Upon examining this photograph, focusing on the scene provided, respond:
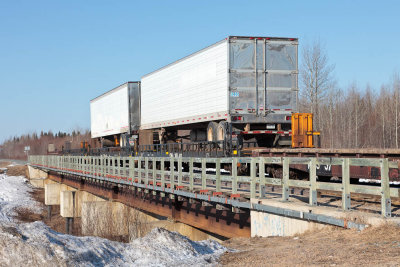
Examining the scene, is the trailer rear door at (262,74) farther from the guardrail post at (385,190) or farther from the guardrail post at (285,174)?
the guardrail post at (385,190)

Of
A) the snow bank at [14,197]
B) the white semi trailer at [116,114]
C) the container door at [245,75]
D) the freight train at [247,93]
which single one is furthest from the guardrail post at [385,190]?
the snow bank at [14,197]

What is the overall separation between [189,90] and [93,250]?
53.3ft

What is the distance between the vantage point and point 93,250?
753 cm

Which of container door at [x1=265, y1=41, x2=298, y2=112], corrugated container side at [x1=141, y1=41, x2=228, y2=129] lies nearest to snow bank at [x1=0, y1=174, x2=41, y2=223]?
corrugated container side at [x1=141, y1=41, x2=228, y2=129]

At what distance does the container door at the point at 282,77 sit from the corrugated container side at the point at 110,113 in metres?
13.2

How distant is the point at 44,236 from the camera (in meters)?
7.49

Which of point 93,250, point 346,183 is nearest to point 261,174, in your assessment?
point 346,183

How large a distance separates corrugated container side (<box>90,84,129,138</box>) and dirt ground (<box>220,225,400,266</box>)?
78.6 ft

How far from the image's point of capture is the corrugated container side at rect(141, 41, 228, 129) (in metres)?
20.4

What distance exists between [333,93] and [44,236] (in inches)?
2039

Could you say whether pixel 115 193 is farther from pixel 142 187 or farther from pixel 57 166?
pixel 57 166

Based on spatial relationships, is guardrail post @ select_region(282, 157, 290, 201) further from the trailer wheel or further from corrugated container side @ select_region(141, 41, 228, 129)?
the trailer wheel

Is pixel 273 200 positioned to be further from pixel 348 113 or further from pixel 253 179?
pixel 348 113

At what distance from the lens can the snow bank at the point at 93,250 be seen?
7.00m
